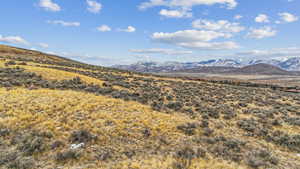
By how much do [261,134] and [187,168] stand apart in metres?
6.37

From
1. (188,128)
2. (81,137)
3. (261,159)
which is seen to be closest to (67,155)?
(81,137)

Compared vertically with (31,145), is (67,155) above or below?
below

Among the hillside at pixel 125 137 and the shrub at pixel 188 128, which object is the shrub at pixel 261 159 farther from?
the shrub at pixel 188 128

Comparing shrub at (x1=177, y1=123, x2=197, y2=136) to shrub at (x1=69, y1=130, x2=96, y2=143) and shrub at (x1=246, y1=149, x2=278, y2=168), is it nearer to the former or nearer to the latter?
shrub at (x1=246, y1=149, x2=278, y2=168)

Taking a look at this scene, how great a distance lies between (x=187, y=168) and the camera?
5.75 metres

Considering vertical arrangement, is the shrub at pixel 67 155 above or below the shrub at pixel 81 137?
below

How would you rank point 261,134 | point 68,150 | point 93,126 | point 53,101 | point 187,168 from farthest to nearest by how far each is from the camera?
point 53,101 → point 261,134 → point 93,126 → point 68,150 → point 187,168

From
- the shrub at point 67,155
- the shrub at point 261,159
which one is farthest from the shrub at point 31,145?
the shrub at point 261,159

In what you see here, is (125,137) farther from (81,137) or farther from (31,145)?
(31,145)

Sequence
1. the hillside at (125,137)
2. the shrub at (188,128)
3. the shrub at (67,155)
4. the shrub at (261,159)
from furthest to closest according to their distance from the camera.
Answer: the shrub at (188,128) → the shrub at (261,159) → the hillside at (125,137) → the shrub at (67,155)

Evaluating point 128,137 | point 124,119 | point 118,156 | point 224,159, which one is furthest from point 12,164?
point 224,159

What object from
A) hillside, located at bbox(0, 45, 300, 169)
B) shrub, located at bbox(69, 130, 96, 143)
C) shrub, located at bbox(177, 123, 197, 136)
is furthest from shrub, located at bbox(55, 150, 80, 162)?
shrub, located at bbox(177, 123, 197, 136)

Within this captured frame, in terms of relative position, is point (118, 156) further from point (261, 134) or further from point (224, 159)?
point (261, 134)

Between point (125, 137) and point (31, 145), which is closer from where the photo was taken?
point (31, 145)
